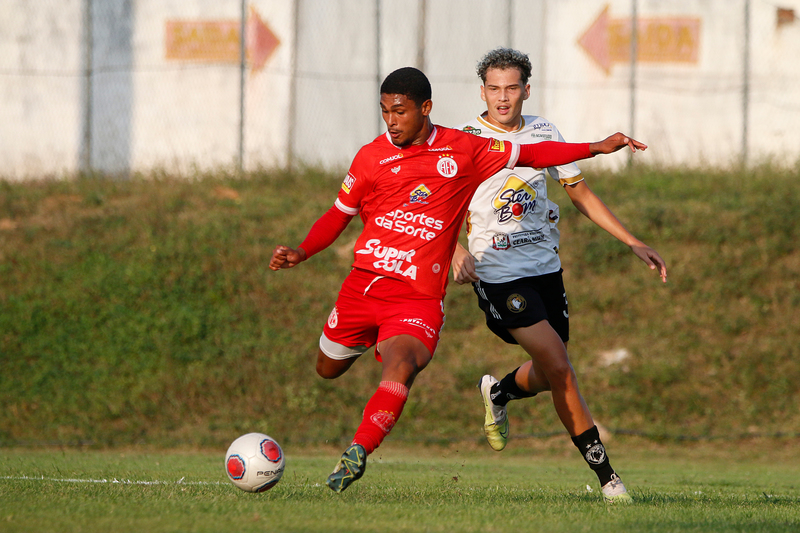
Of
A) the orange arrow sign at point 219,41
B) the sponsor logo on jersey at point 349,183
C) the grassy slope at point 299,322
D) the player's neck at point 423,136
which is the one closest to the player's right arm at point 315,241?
the sponsor logo on jersey at point 349,183

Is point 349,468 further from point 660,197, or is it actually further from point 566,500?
point 660,197

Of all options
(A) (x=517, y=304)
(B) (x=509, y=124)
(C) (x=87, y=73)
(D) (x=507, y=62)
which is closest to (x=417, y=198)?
(A) (x=517, y=304)

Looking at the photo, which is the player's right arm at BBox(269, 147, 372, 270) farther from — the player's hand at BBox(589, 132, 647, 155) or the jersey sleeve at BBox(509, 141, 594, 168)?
the player's hand at BBox(589, 132, 647, 155)

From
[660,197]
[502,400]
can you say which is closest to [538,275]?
[502,400]

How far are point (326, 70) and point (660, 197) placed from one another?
20.4 feet

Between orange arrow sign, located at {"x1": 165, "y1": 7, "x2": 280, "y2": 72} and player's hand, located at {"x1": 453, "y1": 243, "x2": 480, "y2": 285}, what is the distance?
36.1 ft

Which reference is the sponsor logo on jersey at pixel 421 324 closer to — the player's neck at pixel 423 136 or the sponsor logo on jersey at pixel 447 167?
the sponsor logo on jersey at pixel 447 167

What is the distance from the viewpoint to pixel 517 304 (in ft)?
18.6

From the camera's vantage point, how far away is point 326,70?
15555mm

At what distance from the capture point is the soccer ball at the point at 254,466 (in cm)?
483

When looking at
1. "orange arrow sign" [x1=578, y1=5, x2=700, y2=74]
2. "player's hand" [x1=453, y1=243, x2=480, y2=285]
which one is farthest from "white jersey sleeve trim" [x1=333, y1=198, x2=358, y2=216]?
"orange arrow sign" [x1=578, y1=5, x2=700, y2=74]

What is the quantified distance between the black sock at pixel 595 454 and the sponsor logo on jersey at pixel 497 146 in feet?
5.94

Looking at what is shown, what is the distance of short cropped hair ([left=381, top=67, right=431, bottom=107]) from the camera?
16.6 ft

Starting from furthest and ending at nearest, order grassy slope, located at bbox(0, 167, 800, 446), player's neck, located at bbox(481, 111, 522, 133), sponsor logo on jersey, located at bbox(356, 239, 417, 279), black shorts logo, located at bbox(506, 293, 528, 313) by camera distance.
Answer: grassy slope, located at bbox(0, 167, 800, 446), player's neck, located at bbox(481, 111, 522, 133), black shorts logo, located at bbox(506, 293, 528, 313), sponsor logo on jersey, located at bbox(356, 239, 417, 279)
